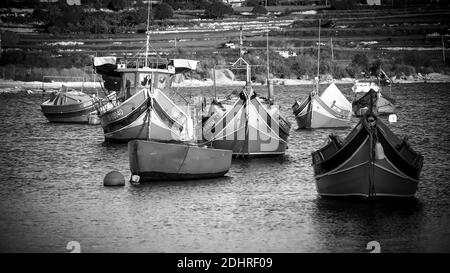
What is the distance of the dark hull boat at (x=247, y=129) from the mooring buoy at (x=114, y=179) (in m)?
7.61

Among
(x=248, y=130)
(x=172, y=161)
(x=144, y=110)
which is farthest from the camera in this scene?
(x=144, y=110)

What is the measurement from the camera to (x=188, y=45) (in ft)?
494

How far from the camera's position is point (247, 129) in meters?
44.2

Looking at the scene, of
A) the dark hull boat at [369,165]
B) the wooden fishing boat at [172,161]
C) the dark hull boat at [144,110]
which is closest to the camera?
the dark hull boat at [369,165]

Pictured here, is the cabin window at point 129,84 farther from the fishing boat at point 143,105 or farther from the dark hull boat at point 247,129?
the dark hull boat at point 247,129

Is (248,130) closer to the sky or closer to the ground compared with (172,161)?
closer to the sky

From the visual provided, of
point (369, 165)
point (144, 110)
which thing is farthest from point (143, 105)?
point (369, 165)

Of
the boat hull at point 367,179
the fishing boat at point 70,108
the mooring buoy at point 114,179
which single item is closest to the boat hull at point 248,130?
the mooring buoy at point 114,179

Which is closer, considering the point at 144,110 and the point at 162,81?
the point at 144,110

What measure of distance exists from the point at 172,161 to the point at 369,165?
8958mm

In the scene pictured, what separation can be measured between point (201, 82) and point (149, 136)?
2771 inches

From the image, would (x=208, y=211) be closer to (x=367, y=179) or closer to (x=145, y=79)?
(x=367, y=179)

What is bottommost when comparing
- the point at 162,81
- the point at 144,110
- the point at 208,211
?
the point at 208,211

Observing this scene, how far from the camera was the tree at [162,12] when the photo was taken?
18988cm
